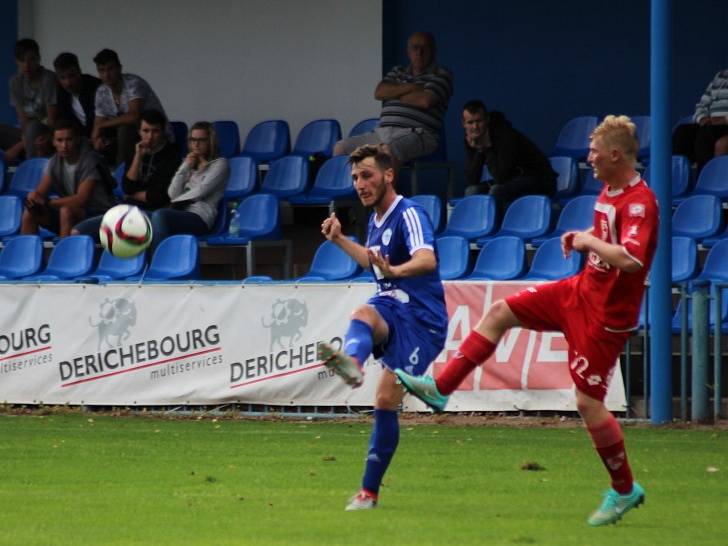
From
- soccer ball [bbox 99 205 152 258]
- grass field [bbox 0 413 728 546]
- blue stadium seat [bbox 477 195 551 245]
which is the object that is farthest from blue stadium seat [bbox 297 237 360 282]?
soccer ball [bbox 99 205 152 258]

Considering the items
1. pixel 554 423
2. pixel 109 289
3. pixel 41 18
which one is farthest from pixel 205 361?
pixel 41 18

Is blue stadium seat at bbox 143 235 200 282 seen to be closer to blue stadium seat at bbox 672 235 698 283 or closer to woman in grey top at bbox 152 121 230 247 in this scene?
woman in grey top at bbox 152 121 230 247

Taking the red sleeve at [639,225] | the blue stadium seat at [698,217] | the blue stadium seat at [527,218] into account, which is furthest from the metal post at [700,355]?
the red sleeve at [639,225]

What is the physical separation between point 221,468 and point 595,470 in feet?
8.07

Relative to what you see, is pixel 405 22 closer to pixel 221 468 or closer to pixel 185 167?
pixel 185 167

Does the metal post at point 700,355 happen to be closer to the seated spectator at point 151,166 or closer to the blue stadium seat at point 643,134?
the blue stadium seat at point 643,134

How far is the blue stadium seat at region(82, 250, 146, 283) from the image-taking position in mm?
16781

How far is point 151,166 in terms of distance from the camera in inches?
711

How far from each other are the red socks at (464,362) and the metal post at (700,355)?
19.3ft

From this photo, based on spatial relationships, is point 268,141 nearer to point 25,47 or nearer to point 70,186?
point 70,186

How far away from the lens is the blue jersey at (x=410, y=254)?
8.36 meters

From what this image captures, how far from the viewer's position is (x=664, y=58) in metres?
13.8

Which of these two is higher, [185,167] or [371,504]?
[185,167]

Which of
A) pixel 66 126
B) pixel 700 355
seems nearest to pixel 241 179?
pixel 66 126
